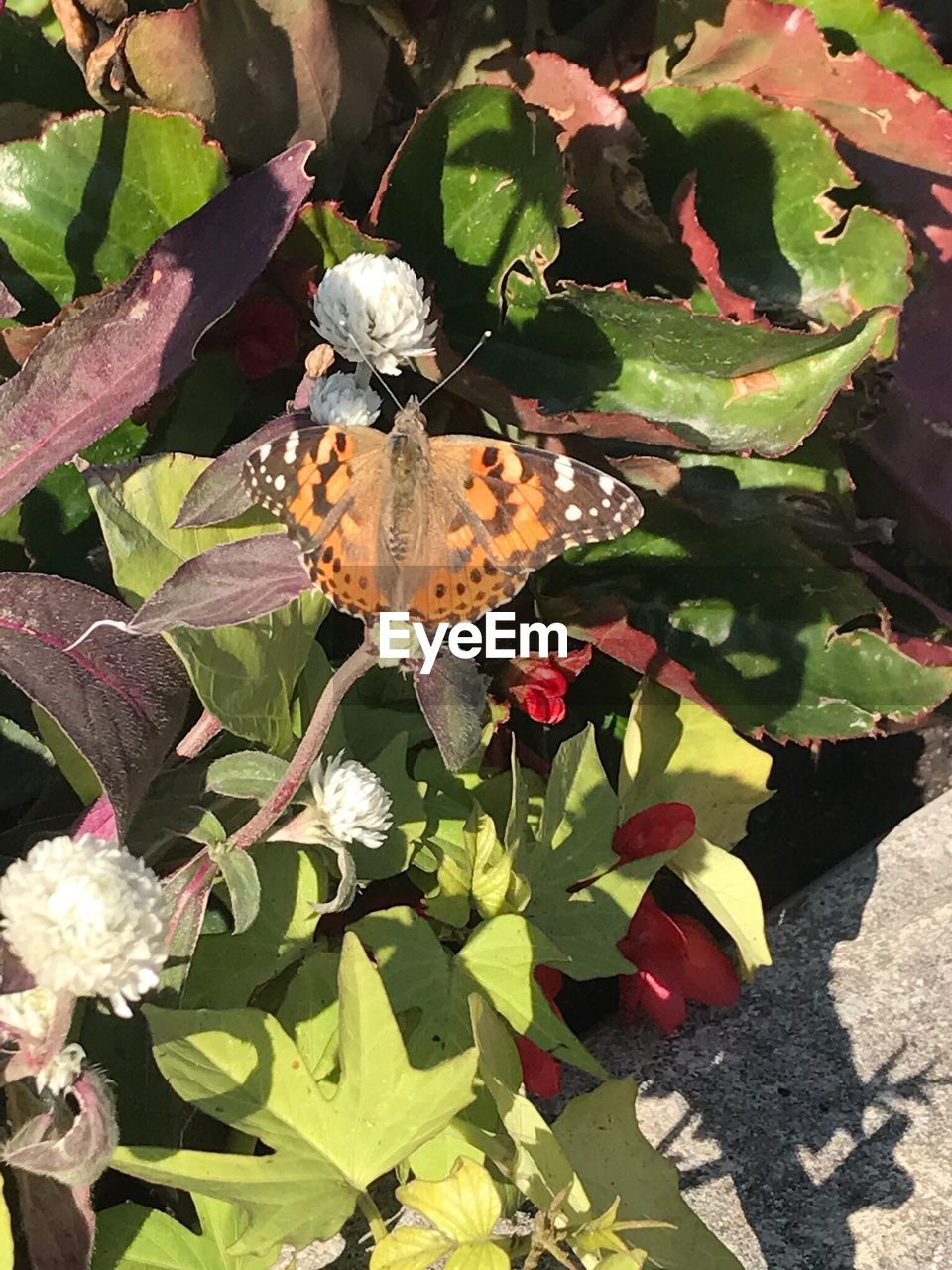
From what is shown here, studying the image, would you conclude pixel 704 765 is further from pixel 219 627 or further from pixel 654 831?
pixel 219 627

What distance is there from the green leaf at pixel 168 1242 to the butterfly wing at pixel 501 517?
41 centimetres

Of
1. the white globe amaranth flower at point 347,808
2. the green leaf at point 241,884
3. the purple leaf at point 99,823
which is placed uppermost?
the white globe amaranth flower at point 347,808

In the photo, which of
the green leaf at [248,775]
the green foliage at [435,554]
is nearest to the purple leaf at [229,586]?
the green foliage at [435,554]

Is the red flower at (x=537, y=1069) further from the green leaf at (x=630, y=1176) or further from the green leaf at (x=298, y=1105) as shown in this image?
the green leaf at (x=298, y=1105)

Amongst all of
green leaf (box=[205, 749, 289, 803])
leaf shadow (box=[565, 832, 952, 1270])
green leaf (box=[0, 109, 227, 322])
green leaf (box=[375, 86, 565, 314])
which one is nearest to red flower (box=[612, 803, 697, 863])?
→ leaf shadow (box=[565, 832, 952, 1270])

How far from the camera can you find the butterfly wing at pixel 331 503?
30.0 inches

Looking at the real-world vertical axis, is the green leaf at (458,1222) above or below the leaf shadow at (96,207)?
below

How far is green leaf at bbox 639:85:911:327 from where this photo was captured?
1.15 metres

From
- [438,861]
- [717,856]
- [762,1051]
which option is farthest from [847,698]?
[438,861]

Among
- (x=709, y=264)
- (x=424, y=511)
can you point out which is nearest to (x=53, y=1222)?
(x=424, y=511)

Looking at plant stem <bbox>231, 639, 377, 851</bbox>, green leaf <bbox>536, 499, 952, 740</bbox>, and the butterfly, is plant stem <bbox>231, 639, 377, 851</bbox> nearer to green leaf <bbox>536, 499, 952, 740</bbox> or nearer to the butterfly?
the butterfly

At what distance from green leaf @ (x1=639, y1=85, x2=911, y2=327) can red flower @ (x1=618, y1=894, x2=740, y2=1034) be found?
0.60 metres

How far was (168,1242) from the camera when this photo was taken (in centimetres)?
81

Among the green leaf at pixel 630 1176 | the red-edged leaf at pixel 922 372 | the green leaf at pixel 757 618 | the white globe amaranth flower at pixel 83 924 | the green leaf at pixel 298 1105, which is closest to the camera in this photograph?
the white globe amaranth flower at pixel 83 924
